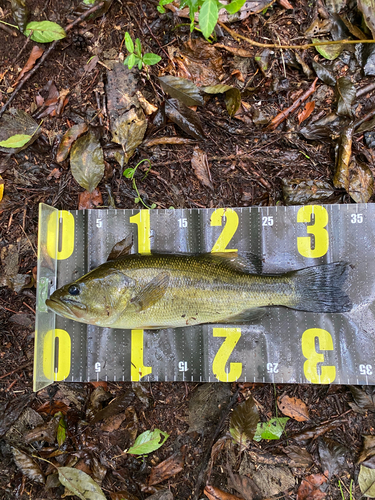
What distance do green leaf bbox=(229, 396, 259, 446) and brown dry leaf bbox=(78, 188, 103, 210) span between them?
2.74 meters

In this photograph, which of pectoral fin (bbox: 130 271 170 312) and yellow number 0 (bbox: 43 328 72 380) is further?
yellow number 0 (bbox: 43 328 72 380)

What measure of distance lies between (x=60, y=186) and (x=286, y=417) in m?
3.55

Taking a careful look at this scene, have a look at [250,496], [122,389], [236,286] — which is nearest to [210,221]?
[236,286]

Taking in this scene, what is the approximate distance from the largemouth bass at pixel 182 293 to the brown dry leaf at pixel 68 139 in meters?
1.39

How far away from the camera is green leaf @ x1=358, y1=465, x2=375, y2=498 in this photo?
343 centimetres

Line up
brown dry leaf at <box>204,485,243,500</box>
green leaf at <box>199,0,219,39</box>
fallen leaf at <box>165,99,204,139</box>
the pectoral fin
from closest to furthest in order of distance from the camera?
green leaf at <box>199,0,219,39</box>, the pectoral fin, brown dry leaf at <box>204,485,243,500</box>, fallen leaf at <box>165,99,204,139</box>

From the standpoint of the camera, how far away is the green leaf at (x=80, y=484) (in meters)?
3.40

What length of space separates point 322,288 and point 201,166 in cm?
183

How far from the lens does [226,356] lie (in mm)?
3645

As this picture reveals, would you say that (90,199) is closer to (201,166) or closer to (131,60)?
(201,166)

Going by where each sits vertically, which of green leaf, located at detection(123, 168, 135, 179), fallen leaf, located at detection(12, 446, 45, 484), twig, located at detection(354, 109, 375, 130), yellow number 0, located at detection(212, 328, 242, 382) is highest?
twig, located at detection(354, 109, 375, 130)

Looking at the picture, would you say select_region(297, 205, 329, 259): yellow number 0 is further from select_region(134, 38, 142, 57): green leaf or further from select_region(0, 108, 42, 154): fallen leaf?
select_region(0, 108, 42, 154): fallen leaf

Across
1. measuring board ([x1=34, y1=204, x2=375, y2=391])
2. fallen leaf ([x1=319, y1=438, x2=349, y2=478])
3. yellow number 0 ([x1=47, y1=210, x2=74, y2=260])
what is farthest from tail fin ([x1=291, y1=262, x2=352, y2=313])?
yellow number 0 ([x1=47, y1=210, x2=74, y2=260])

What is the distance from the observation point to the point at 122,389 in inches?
147
